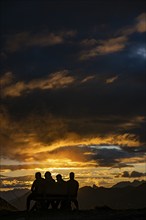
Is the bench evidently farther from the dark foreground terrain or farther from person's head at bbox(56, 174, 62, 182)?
the dark foreground terrain

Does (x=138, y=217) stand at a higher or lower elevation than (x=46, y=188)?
lower

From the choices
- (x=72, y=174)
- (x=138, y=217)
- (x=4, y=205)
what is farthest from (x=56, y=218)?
(x=4, y=205)

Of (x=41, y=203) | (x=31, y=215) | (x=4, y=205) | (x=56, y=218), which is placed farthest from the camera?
(x=4, y=205)

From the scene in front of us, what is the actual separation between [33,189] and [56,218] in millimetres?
6556

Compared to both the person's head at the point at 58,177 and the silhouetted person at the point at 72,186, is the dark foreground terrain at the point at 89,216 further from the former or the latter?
the person's head at the point at 58,177

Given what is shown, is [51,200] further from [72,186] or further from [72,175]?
[72,175]

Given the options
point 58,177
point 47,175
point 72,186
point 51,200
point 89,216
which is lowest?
point 89,216

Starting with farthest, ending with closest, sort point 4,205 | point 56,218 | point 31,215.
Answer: point 4,205, point 31,215, point 56,218

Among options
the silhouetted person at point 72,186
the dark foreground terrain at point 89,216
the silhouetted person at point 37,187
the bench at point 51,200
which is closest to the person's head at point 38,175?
the silhouetted person at point 37,187

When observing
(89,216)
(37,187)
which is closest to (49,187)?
(37,187)

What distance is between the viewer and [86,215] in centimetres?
2373

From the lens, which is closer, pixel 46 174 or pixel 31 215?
pixel 31 215

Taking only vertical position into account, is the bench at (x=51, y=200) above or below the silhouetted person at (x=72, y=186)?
below

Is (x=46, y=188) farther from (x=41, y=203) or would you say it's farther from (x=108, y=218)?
(x=108, y=218)
